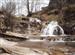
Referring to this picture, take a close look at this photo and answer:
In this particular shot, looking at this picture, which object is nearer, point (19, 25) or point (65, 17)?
point (19, 25)

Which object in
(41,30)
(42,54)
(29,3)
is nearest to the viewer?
(42,54)

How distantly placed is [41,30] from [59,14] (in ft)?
15.0

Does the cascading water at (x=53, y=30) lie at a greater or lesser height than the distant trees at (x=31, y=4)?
lesser

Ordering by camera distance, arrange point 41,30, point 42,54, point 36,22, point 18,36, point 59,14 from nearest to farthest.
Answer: point 42,54, point 18,36, point 41,30, point 36,22, point 59,14

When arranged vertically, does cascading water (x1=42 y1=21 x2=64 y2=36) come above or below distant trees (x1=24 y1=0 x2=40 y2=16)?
below

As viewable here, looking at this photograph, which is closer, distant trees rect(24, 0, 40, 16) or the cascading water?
the cascading water

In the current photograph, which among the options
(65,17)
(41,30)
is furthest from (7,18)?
(65,17)

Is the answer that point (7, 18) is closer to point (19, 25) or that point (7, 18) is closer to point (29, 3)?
point (19, 25)

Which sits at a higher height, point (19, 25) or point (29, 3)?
point (29, 3)

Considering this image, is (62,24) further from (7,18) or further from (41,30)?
(7,18)

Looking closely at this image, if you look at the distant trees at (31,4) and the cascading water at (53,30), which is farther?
the distant trees at (31,4)

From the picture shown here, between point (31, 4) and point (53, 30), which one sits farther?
point (31, 4)

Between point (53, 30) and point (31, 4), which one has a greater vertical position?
point (31, 4)

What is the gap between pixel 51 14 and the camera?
26297mm
